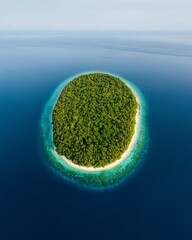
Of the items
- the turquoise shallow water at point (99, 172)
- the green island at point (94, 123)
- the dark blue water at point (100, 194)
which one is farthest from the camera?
the green island at point (94, 123)

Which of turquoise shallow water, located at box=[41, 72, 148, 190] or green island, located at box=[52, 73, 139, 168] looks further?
green island, located at box=[52, 73, 139, 168]

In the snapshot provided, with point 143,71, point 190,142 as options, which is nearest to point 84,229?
point 190,142

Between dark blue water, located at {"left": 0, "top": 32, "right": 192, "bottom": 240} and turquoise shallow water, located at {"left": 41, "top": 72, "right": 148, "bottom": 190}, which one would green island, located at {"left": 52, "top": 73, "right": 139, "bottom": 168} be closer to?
turquoise shallow water, located at {"left": 41, "top": 72, "right": 148, "bottom": 190}

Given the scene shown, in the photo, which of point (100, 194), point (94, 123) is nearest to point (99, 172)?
point (100, 194)

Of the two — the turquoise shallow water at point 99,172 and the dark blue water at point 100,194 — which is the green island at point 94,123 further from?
the dark blue water at point 100,194

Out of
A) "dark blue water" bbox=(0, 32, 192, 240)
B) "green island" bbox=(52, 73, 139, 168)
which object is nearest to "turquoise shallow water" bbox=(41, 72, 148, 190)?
"dark blue water" bbox=(0, 32, 192, 240)

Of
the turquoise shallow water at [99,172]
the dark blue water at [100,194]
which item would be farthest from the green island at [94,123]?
the dark blue water at [100,194]

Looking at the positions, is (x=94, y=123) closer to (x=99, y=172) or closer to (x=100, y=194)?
(x=99, y=172)

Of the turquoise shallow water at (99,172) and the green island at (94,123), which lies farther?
the green island at (94,123)
